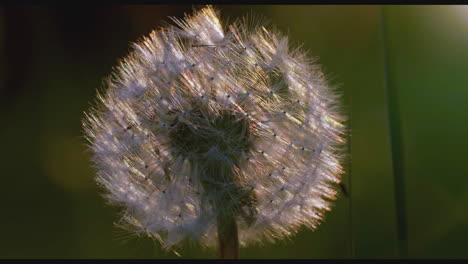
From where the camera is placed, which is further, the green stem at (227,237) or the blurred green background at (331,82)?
the blurred green background at (331,82)

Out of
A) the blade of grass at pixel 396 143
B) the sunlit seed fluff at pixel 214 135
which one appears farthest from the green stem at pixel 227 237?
the blade of grass at pixel 396 143

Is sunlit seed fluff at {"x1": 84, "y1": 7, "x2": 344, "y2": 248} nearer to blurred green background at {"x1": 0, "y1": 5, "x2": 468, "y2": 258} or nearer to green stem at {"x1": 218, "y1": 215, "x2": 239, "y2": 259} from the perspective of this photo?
green stem at {"x1": 218, "y1": 215, "x2": 239, "y2": 259}

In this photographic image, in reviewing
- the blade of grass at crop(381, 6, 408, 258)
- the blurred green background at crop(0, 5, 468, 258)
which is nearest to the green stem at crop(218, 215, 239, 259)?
the blurred green background at crop(0, 5, 468, 258)

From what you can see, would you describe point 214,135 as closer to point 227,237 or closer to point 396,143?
point 227,237

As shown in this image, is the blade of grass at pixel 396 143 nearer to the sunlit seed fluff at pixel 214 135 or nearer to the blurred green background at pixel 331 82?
the blurred green background at pixel 331 82

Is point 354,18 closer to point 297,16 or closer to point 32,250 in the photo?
point 297,16

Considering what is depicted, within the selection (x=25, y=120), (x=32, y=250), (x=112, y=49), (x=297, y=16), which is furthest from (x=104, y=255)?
(x=297, y=16)

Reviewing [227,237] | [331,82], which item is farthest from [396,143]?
[227,237]
